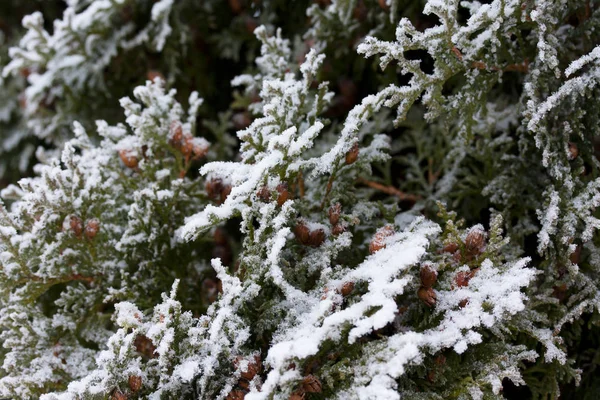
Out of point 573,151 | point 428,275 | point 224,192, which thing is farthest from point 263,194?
point 573,151

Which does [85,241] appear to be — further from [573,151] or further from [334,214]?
[573,151]

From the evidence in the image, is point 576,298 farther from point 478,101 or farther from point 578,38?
point 578,38

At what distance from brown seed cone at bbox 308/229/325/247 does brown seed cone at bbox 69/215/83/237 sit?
22.4 inches

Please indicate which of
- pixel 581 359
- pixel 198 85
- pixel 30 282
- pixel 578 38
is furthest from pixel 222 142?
pixel 581 359

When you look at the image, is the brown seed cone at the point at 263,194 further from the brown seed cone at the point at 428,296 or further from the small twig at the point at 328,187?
the brown seed cone at the point at 428,296


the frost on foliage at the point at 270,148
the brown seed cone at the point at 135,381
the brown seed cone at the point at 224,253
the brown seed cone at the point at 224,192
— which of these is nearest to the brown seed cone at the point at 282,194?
the frost on foliage at the point at 270,148

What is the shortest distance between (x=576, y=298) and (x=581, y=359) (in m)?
0.24

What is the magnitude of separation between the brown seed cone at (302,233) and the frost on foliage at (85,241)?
1.14 ft

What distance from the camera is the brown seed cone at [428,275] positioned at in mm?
1155

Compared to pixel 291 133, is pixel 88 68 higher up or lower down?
higher up

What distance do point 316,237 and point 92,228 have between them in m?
0.56

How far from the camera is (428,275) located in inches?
45.6

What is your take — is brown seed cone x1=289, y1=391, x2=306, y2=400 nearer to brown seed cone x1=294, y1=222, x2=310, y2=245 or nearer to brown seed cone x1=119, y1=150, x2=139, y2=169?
brown seed cone x1=294, y1=222, x2=310, y2=245

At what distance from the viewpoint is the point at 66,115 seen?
7.04 ft
